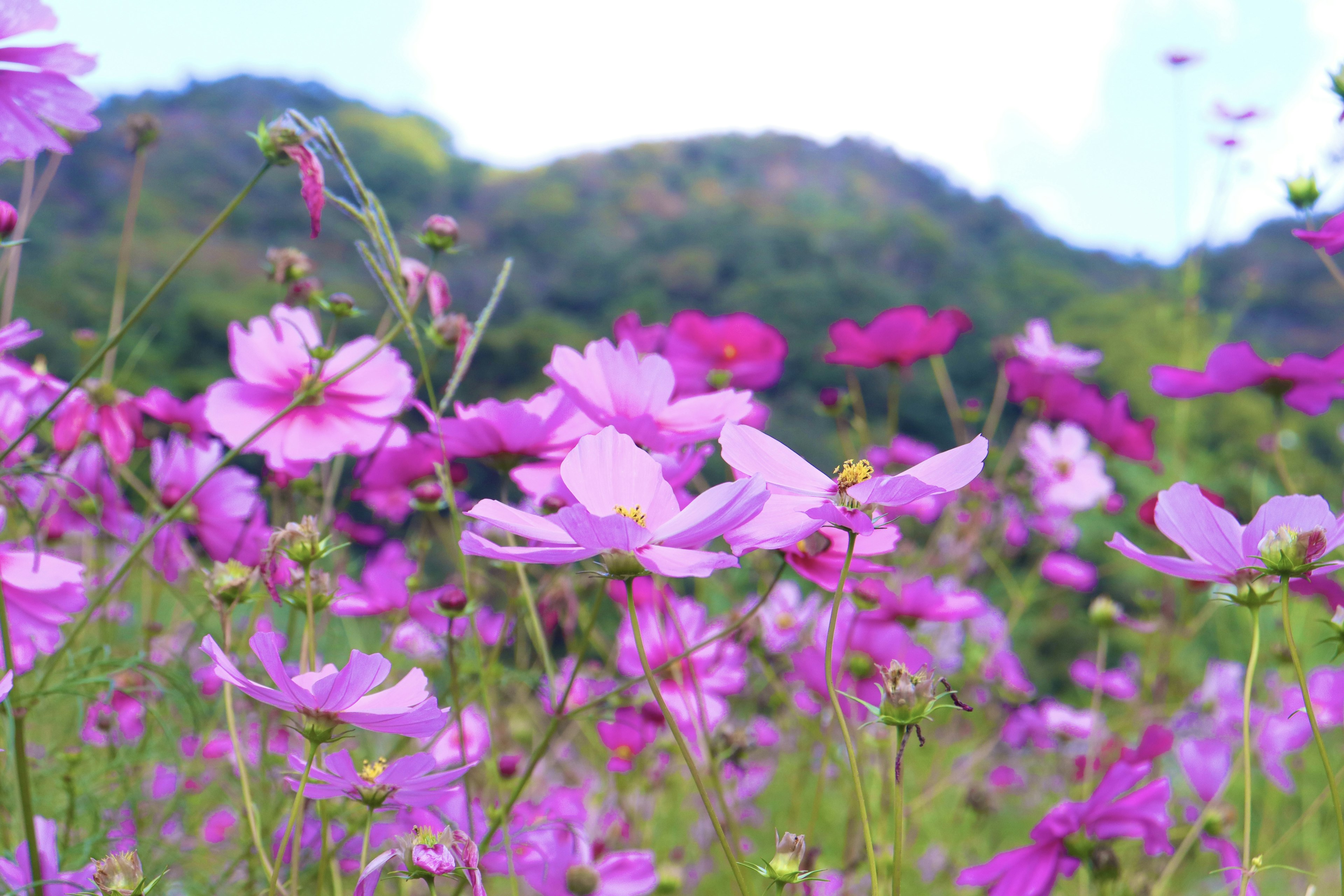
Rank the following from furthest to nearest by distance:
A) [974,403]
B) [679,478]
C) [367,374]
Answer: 1. [974,403]
2. [367,374]
3. [679,478]

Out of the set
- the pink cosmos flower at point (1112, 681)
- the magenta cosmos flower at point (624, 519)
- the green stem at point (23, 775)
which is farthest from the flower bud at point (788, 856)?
the pink cosmos flower at point (1112, 681)

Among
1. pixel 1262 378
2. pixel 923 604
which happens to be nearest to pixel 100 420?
pixel 923 604

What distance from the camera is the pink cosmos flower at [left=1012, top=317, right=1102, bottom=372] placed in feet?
3.80

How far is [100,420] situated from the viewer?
0.72 meters

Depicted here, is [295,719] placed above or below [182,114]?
above

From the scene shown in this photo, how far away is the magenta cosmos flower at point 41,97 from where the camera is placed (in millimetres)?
434

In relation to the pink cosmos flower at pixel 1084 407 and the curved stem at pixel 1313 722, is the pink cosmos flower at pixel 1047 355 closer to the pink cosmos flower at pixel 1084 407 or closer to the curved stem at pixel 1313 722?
the pink cosmos flower at pixel 1084 407

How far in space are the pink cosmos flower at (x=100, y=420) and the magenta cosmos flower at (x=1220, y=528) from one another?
28.3 inches

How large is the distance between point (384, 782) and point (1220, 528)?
0.37 m

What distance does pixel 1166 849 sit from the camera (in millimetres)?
549

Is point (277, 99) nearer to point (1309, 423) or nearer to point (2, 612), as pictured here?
point (1309, 423)

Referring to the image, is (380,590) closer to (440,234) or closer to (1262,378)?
(440,234)

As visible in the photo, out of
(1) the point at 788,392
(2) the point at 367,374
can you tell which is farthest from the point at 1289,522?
(1) the point at 788,392

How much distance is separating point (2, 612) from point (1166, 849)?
66cm
